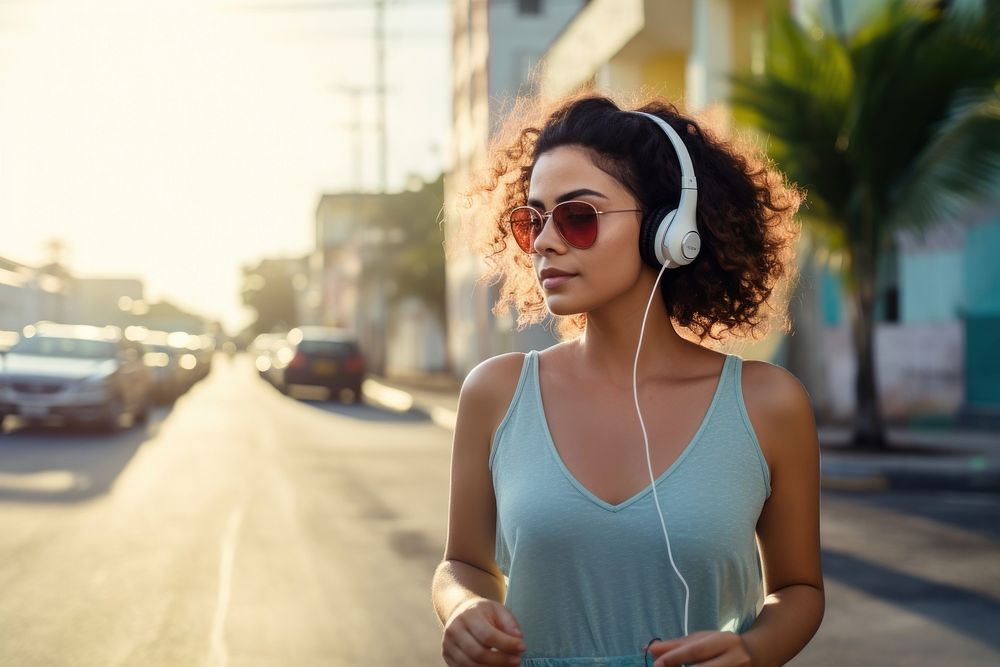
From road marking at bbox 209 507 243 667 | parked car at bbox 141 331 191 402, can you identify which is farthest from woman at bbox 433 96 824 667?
parked car at bbox 141 331 191 402

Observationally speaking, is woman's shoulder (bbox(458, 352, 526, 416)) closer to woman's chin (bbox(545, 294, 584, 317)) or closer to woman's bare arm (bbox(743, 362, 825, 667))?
woman's chin (bbox(545, 294, 584, 317))

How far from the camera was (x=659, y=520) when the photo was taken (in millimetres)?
2115

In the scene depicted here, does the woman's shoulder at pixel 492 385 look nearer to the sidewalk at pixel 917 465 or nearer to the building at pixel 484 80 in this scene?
the sidewalk at pixel 917 465

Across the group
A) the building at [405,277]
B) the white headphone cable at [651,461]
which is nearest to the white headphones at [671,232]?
the white headphone cable at [651,461]

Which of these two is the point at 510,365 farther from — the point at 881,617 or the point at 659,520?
A: the point at 881,617

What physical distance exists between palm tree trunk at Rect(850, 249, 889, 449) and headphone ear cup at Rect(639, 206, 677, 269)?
13.4 meters

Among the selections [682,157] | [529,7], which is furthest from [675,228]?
[529,7]

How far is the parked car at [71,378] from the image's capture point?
1803 centimetres

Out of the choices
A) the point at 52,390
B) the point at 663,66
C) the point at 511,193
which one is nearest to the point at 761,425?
the point at 511,193

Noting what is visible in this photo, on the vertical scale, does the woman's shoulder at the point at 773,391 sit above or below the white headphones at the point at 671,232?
below

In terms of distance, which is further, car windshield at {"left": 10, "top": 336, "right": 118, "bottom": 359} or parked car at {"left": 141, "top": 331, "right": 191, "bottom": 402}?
parked car at {"left": 141, "top": 331, "right": 191, "bottom": 402}

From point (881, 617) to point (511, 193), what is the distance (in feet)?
15.3

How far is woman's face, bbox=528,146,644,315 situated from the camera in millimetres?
2277

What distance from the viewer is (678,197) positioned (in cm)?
235
